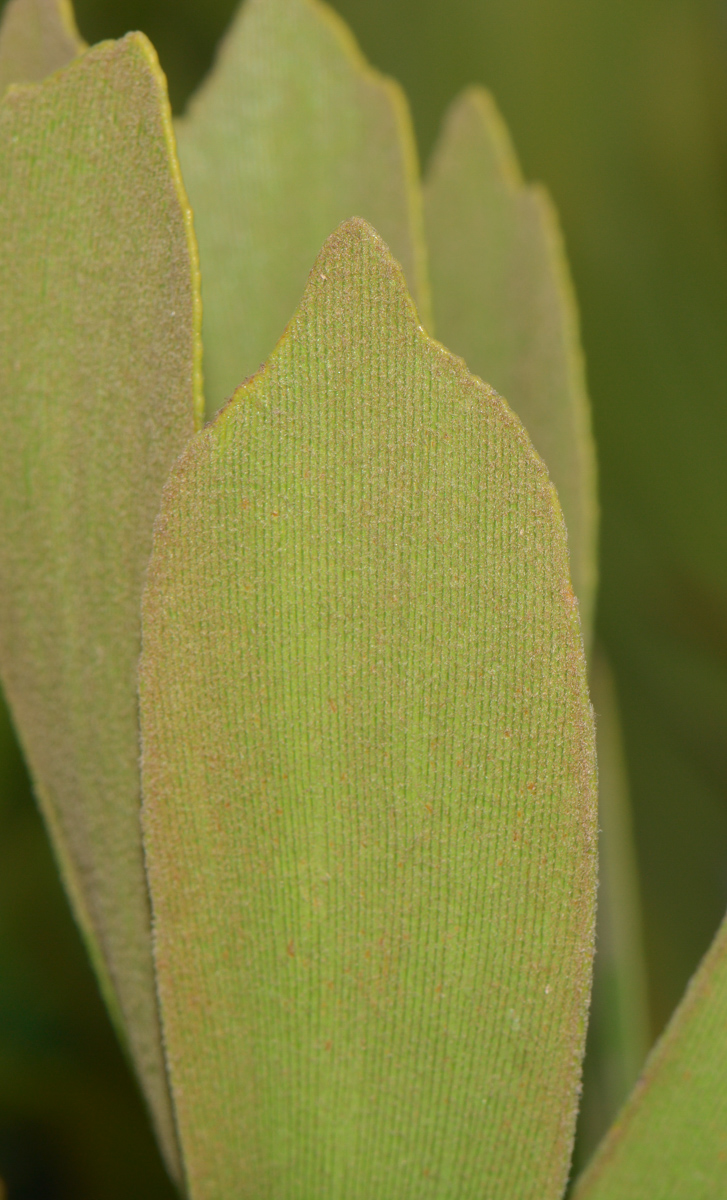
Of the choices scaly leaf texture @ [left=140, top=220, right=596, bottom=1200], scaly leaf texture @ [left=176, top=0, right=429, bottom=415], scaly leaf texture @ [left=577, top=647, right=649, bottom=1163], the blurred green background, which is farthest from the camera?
the blurred green background

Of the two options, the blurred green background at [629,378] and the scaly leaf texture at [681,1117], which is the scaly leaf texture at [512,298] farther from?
the blurred green background at [629,378]

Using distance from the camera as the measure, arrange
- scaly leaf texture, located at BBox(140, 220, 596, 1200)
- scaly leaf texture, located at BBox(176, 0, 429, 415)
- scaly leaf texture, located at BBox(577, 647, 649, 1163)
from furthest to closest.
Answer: scaly leaf texture, located at BBox(577, 647, 649, 1163)
scaly leaf texture, located at BBox(176, 0, 429, 415)
scaly leaf texture, located at BBox(140, 220, 596, 1200)

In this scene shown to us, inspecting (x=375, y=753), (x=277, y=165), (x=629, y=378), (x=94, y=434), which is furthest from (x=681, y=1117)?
(x=629, y=378)

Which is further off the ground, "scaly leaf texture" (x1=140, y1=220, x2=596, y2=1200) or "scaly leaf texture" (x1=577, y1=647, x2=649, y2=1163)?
"scaly leaf texture" (x1=140, y1=220, x2=596, y2=1200)

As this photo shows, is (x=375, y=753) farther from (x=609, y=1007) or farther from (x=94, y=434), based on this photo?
(x=609, y=1007)

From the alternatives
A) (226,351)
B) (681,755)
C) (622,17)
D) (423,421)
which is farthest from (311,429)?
(622,17)

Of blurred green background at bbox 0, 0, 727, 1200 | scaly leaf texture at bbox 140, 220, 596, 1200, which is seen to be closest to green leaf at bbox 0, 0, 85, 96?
scaly leaf texture at bbox 140, 220, 596, 1200

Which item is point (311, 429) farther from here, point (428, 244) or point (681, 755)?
point (681, 755)

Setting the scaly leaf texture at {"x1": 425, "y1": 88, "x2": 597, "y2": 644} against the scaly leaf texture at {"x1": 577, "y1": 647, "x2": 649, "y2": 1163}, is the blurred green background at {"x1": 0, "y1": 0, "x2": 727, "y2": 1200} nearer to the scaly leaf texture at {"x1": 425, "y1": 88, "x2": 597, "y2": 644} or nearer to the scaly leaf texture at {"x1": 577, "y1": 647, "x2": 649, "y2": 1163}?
the scaly leaf texture at {"x1": 577, "y1": 647, "x2": 649, "y2": 1163}
